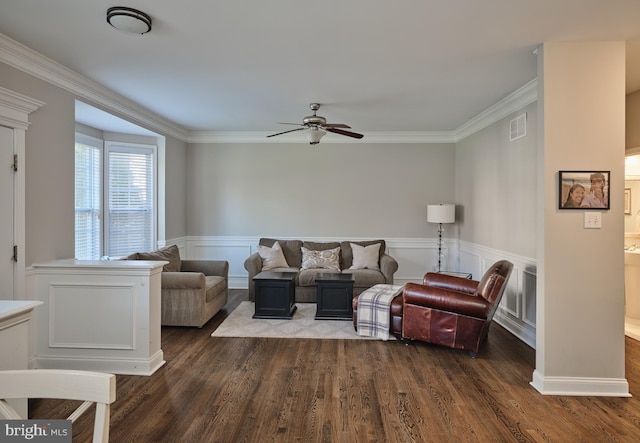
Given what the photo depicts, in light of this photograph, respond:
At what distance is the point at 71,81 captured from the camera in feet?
11.5

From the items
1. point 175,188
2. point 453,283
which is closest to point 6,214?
point 175,188

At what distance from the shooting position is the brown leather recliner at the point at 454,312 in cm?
348

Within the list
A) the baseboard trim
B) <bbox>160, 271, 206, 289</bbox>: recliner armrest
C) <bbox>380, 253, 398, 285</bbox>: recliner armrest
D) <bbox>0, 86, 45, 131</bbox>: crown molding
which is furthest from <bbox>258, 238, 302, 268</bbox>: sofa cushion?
the baseboard trim

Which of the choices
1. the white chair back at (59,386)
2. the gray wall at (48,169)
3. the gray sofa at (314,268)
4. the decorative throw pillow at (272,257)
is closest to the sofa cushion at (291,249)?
the gray sofa at (314,268)

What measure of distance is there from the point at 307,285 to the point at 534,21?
4113 millimetres

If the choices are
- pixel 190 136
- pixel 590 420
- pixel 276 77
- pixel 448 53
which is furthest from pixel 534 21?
pixel 190 136

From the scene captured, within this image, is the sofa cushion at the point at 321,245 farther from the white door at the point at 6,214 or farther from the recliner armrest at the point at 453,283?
the white door at the point at 6,214

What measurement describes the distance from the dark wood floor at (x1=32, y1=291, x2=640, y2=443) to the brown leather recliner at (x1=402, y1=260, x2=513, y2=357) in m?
0.18

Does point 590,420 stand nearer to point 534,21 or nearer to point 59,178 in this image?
point 534,21

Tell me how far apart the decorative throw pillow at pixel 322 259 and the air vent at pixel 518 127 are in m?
3.04

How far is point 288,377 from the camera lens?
121 inches

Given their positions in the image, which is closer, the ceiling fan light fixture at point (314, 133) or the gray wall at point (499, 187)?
the gray wall at point (499, 187)

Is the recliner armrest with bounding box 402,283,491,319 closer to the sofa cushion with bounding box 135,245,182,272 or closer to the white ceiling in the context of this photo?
the white ceiling

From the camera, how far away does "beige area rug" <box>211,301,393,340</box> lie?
4121 mm
